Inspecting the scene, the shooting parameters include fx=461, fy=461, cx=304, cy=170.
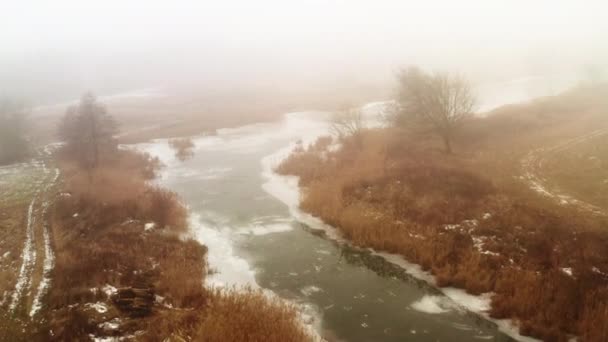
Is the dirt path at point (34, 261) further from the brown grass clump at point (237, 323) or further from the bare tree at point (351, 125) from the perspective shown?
the bare tree at point (351, 125)

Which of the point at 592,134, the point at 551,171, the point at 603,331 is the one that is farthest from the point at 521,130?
the point at 603,331

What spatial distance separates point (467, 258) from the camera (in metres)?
21.4

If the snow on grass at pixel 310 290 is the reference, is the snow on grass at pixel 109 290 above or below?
above

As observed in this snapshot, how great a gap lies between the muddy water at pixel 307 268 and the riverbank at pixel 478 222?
3.99ft

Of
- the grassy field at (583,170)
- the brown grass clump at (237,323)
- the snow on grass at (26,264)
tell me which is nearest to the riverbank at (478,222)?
the grassy field at (583,170)

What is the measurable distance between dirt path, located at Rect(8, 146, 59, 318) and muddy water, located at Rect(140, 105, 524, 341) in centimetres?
745

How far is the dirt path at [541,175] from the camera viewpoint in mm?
25703

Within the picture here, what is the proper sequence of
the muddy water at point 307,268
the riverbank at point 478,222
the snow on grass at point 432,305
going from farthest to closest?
the snow on grass at point 432,305 < the riverbank at point 478,222 < the muddy water at point 307,268

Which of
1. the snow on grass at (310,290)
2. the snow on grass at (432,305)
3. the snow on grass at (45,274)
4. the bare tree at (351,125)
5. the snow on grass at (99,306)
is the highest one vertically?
the bare tree at (351,125)

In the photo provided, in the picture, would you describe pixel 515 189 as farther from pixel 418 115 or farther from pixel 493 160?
pixel 418 115

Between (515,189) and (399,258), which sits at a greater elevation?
(515,189)

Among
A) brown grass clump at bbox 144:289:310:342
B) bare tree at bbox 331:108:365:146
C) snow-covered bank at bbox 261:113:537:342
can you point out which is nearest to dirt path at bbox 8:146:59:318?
brown grass clump at bbox 144:289:310:342

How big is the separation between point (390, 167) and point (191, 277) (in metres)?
18.7

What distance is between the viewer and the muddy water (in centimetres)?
1736
